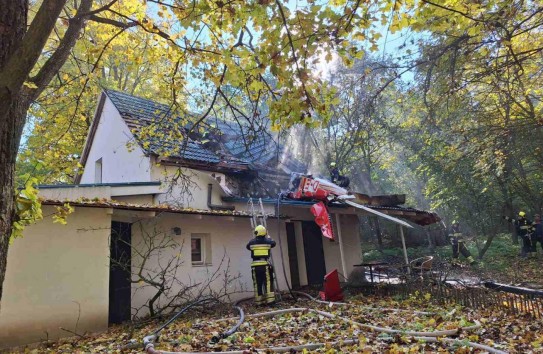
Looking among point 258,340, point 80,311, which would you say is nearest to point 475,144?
point 258,340

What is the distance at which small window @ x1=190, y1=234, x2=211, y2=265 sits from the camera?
988 centimetres

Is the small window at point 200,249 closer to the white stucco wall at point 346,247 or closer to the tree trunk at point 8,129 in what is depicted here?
the white stucco wall at point 346,247

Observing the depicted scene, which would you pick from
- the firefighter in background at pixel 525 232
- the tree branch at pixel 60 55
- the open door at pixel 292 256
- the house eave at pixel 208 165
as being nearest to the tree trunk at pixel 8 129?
the tree branch at pixel 60 55

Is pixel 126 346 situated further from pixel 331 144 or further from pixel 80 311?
pixel 331 144

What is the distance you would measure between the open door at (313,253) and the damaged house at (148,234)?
4 cm

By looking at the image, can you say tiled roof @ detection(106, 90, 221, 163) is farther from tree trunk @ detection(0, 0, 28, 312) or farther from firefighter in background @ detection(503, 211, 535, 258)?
firefighter in background @ detection(503, 211, 535, 258)

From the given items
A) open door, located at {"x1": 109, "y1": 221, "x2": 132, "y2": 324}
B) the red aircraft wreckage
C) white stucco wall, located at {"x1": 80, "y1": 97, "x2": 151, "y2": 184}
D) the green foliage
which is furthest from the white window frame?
the green foliage

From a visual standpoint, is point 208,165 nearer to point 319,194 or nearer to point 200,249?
point 200,249

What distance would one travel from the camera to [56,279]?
6605 mm

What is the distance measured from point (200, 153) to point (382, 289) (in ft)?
24.5

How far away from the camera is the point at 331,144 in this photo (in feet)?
78.7

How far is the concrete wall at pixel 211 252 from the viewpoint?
870 centimetres

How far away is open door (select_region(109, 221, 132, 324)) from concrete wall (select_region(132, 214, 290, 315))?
0.18 meters

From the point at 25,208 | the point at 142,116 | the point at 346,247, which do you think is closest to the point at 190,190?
the point at 142,116
